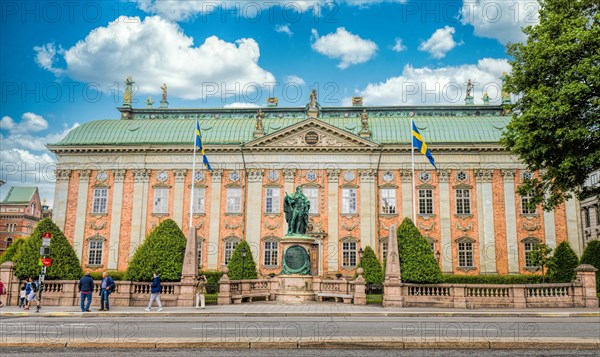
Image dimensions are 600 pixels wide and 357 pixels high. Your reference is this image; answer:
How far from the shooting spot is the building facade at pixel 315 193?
48.0 metres

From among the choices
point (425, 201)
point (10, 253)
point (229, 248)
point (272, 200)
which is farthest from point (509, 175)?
point (10, 253)

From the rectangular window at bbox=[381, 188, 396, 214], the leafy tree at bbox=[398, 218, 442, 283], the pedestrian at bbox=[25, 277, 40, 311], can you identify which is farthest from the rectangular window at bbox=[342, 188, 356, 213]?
the pedestrian at bbox=[25, 277, 40, 311]

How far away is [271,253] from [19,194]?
79.2m

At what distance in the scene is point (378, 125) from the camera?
52.3m

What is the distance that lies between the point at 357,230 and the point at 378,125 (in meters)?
10.7

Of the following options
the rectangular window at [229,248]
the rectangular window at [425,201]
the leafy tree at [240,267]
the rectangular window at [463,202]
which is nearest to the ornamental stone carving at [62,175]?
the rectangular window at [229,248]

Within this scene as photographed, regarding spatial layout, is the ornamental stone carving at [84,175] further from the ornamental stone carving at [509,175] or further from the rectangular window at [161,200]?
the ornamental stone carving at [509,175]

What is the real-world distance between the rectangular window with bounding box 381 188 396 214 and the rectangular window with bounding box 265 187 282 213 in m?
9.58

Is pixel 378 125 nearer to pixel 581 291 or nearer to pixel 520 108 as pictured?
pixel 520 108

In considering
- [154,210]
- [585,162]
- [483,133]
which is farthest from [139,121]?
[585,162]

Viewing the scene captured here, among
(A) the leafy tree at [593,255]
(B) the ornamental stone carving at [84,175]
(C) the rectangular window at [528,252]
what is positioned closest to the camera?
(A) the leafy tree at [593,255]

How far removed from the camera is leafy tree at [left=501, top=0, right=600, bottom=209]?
79.0 feet

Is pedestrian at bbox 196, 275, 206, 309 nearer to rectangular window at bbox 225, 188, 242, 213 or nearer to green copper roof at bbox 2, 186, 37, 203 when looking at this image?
rectangular window at bbox 225, 188, 242, 213

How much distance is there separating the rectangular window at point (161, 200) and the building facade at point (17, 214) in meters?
60.2
